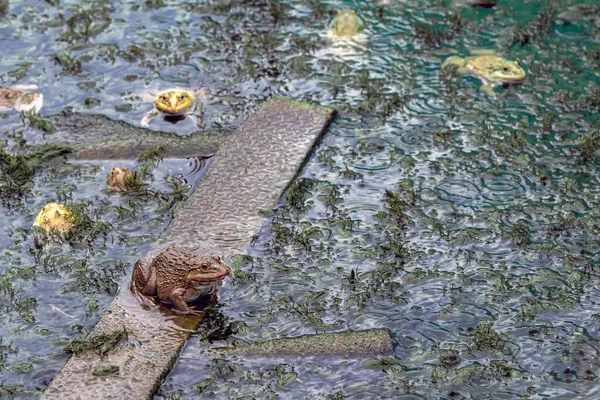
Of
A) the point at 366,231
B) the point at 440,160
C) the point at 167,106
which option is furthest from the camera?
the point at 167,106

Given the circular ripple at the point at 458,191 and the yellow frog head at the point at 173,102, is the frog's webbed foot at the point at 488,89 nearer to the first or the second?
the circular ripple at the point at 458,191

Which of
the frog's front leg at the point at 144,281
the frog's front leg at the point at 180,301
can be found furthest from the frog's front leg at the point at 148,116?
the frog's front leg at the point at 180,301

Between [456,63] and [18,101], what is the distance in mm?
4535

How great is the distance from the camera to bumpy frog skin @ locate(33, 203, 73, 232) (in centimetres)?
693

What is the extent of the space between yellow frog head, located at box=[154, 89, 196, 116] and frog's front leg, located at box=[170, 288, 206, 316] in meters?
2.92

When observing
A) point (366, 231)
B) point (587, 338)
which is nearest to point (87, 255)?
point (366, 231)

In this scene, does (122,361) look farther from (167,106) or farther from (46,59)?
(46,59)

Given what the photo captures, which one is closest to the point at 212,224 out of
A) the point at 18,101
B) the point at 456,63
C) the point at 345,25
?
the point at 18,101

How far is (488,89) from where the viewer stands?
29.2 feet

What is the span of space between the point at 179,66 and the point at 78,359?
4.48m

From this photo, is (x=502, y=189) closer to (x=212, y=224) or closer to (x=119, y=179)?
(x=212, y=224)

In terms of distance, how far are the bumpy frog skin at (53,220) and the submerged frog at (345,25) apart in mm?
4192

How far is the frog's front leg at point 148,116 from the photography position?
335 inches

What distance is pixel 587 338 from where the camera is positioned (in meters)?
5.91
